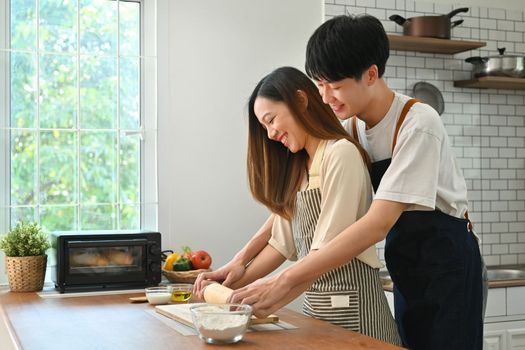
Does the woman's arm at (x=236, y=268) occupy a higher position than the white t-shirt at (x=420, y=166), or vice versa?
the white t-shirt at (x=420, y=166)

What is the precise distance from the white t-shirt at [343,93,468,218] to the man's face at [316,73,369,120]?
11 centimetres

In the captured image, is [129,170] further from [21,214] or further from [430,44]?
[430,44]

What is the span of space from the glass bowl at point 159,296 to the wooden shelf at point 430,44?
87.6 inches

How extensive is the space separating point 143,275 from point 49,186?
787 mm

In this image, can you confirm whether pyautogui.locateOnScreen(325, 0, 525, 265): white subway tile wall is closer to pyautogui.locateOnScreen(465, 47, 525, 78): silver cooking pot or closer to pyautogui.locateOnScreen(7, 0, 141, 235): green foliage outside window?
pyautogui.locateOnScreen(465, 47, 525, 78): silver cooking pot

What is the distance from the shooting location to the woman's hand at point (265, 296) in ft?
7.16

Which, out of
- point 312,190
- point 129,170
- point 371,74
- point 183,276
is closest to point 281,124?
point 312,190

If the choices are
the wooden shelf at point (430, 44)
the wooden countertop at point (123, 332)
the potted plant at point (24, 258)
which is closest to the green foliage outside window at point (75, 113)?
the potted plant at point (24, 258)

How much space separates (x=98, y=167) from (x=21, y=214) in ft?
1.56

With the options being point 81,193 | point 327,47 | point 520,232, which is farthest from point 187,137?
point 520,232

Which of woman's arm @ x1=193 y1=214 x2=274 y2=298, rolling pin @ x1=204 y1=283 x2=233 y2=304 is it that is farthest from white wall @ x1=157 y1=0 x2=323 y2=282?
rolling pin @ x1=204 y1=283 x2=233 y2=304

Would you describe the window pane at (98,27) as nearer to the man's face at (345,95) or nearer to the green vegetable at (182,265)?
the green vegetable at (182,265)

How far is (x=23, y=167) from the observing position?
3926 mm

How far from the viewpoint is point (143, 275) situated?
362 centimetres
